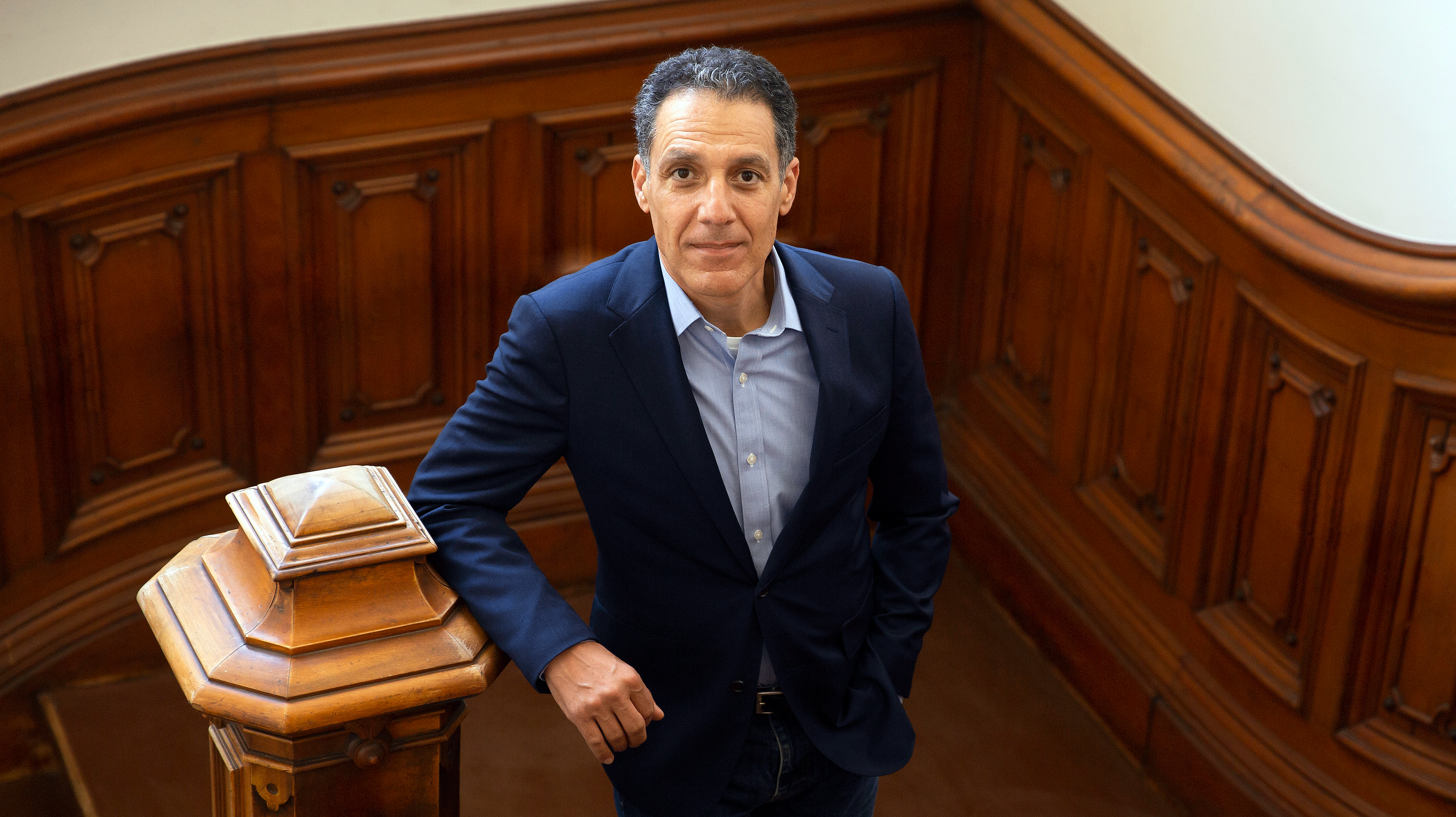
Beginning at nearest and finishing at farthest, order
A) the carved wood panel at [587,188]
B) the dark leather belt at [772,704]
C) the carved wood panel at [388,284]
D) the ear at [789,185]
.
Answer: the ear at [789,185] → the dark leather belt at [772,704] → the carved wood panel at [388,284] → the carved wood panel at [587,188]

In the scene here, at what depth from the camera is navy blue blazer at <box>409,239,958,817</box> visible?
1.64m

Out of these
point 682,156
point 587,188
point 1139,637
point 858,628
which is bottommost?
point 1139,637

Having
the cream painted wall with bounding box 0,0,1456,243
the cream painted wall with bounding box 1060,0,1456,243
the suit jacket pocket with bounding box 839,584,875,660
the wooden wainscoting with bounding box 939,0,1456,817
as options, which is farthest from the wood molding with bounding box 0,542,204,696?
the cream painted wall with bounding box 1060,0,1456,243

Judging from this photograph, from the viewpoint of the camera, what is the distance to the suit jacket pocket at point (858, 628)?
5.96ft

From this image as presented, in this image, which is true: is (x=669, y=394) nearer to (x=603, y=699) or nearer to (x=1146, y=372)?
(x=603, y=699)

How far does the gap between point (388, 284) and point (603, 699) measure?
6.15 feet

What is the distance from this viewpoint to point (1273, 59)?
264cm

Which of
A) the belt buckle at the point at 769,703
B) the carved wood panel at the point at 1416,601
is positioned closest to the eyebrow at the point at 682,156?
the belt buckle at the point at 769,703

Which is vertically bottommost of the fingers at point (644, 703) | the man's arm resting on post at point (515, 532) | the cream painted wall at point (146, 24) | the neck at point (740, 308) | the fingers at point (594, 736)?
the fingers at point (594, 736)

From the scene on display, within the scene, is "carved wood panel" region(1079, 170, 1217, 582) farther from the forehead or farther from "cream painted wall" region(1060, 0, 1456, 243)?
the forehead

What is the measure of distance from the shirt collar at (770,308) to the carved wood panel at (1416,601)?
121 centimetres

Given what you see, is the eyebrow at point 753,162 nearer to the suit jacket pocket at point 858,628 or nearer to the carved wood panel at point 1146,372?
the suit jacket pocket at point 858,628

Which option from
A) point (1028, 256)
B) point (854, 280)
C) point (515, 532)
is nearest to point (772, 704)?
point (515, 532)

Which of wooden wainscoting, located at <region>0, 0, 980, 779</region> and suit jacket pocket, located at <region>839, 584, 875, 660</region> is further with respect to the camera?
wooden wainscoting, located at <region>0, 0, 980, 779</region>
